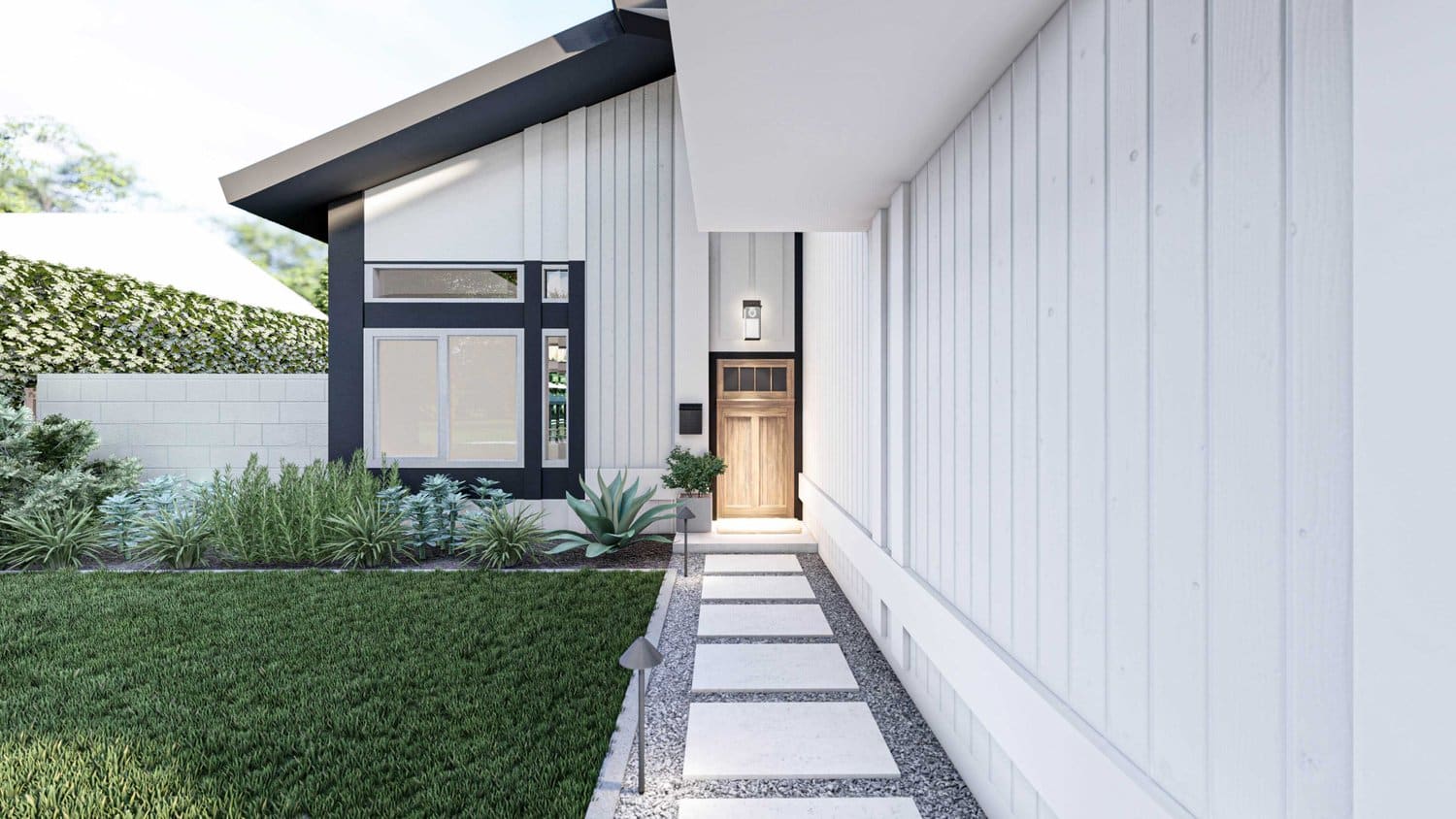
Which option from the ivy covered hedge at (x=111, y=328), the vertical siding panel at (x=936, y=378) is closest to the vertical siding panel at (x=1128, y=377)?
the vertical siding panel at (x=936, y=378)

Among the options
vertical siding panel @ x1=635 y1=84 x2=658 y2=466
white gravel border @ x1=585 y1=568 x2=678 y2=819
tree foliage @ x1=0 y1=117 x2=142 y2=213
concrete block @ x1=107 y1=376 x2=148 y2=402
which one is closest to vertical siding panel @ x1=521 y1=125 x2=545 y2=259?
vertical siding panel @ x1=635 y1=84 x2=658 y2=466


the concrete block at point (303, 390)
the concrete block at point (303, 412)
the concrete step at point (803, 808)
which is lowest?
the concrete step at point (803, 808)

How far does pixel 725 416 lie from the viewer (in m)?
7.32

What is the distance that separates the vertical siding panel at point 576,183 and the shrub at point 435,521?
2772 mm

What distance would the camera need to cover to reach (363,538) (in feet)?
17.7

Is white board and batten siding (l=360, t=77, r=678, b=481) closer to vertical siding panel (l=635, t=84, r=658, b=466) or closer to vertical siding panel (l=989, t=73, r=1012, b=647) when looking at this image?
vertical siding panel (l=635, t=84, r=658, b=466)

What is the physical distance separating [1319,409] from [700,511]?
19.4ft

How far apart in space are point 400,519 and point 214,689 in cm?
270

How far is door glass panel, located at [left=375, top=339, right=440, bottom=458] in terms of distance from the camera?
262 inches

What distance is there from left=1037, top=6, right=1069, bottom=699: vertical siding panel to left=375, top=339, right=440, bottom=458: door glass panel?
6.21m

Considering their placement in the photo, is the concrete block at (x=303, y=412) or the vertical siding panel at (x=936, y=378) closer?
the vertical siding panel at (x=936, y=378)

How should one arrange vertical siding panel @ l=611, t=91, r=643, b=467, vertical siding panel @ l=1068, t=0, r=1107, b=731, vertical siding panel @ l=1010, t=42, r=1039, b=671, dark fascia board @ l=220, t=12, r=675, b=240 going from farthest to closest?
vertical siding panel @ l=611, t=91, r=643, b=467 → dark fascia board @ l=220, t=12, r=675, b=240 → vertical siding panel @ l=1010, t=42, r=1039, b=671 → vertical siding panel @ l=1068, t=0, r=1107, b=731

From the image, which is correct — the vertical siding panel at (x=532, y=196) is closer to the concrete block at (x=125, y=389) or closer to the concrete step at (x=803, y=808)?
the concrete block at (x=125, y=389)

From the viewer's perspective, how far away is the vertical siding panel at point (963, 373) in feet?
7.68
